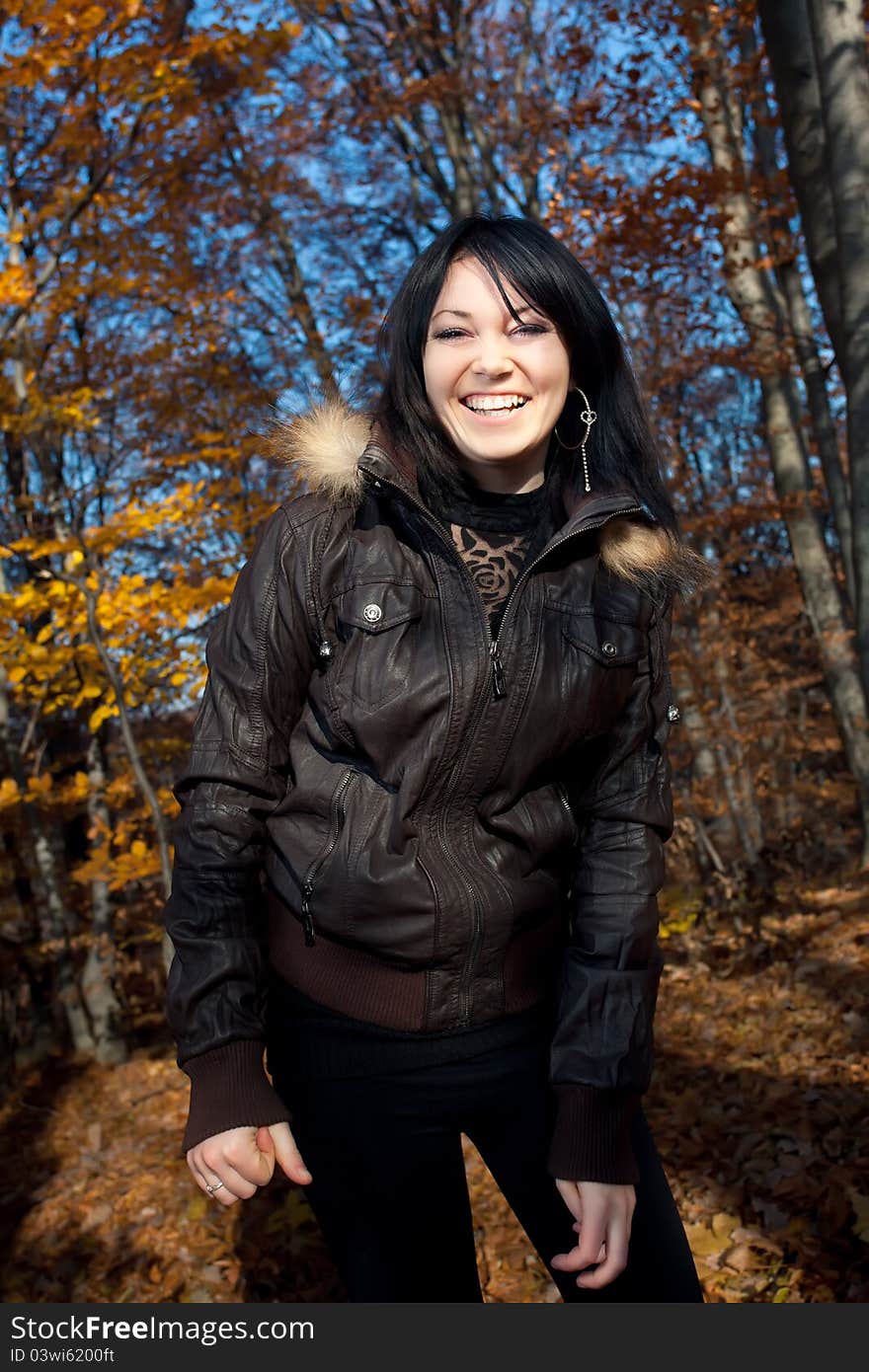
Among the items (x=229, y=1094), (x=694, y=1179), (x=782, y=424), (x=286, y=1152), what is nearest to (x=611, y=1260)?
(x=286, y=1152)

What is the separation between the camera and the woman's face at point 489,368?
5.53 ft

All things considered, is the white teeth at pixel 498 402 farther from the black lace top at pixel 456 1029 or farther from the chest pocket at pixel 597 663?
the chest pocket at pixel 597 663

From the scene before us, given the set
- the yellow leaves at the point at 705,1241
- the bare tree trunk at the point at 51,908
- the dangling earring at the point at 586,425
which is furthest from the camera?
the bare tree trunk at the point at 51,908

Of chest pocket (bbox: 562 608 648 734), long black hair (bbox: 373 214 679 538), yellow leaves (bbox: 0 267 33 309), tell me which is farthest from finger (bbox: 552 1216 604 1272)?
yellow leaves (bbox: 0 267 33 309)

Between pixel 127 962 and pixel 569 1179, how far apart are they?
924 cm

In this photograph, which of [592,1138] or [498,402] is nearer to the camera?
[592,1138]

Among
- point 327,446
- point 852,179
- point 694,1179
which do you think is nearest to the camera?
point 327,446

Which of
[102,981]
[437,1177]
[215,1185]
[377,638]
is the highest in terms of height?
[377,638]

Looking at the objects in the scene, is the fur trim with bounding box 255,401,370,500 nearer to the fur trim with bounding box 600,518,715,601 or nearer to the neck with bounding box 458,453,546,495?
the neck with bounding box 458,453,546,495

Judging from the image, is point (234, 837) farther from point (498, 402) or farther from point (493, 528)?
point (498, 402)

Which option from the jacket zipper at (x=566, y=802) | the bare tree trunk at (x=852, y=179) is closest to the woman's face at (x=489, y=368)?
the jacket zipper at (x=566, y=802)

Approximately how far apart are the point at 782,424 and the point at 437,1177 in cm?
862

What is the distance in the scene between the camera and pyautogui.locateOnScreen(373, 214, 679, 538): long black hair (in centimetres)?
169

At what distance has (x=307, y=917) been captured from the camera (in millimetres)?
1622
